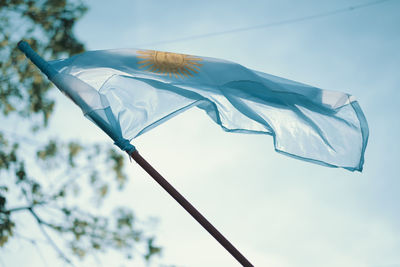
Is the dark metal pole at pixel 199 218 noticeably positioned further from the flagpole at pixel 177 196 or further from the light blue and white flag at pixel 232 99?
the light blue and white flag at pixel 232 99

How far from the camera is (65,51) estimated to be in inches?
336

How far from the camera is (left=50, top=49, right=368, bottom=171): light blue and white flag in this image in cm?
329

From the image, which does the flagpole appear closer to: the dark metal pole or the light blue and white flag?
the dark metal pole

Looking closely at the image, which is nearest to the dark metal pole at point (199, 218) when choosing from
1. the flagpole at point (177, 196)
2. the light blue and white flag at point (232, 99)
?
the flagpole at point (177, 196)

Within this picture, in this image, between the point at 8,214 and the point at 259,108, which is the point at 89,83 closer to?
the point at 259,108

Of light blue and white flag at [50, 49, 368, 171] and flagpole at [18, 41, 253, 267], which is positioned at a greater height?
light blue and white flag at [50, 49, 368, 171]

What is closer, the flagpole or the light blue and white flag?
the flagpole

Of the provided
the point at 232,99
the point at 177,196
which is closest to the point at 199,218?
the point at 177,196

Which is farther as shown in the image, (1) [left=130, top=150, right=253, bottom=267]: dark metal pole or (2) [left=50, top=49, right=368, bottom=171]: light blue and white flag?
(2) [left=50, top=49, right=368, bottom=171]: light blue and white flag

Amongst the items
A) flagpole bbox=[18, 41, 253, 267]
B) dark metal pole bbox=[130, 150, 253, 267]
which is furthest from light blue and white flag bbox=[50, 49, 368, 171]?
dark metal pole bbox=[130, 150, 253, 267]

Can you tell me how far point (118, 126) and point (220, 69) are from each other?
1.27 metres

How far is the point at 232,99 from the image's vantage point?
3.54 meters

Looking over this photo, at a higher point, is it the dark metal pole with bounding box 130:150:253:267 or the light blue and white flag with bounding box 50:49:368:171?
the light blue and white flag with bounding box 50:49:368:171

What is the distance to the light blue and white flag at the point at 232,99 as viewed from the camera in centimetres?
329
